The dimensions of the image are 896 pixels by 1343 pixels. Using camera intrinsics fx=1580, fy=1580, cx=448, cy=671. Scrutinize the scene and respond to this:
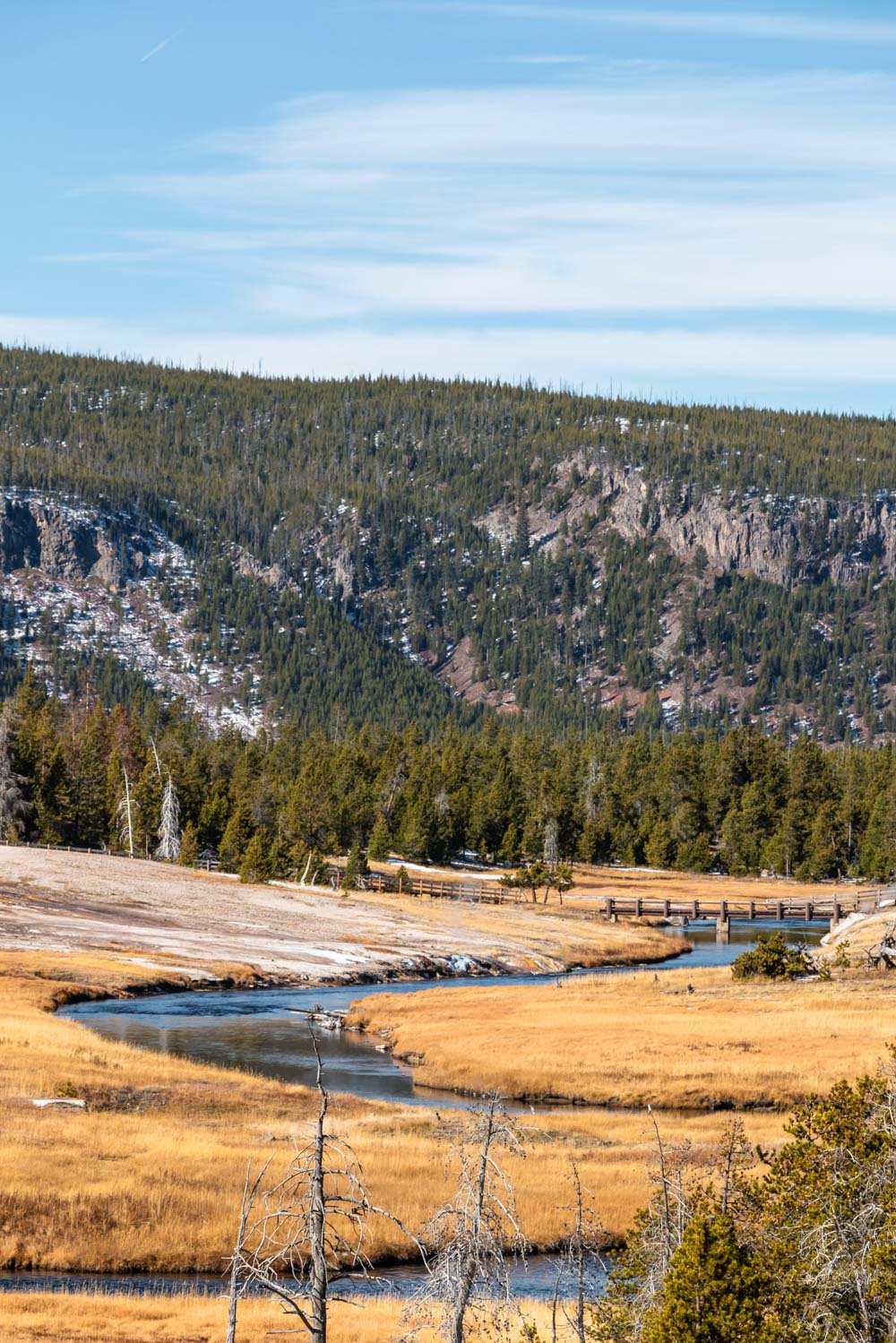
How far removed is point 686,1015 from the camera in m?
64.2

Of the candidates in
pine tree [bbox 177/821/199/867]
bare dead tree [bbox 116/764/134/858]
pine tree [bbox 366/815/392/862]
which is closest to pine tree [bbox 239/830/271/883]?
pine tree [bbox 177/821/199/867]

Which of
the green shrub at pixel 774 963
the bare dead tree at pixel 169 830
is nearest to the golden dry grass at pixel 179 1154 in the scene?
the green shrub at pixel 774 963

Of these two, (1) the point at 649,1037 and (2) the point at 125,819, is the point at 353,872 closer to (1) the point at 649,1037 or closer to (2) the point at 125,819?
(2) the point at 125,819

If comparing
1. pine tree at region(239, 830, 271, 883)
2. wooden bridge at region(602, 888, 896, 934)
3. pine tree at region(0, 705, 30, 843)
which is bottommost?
wooden bridge at region(602, 888, 896, 934)

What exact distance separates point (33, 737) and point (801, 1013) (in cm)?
8995

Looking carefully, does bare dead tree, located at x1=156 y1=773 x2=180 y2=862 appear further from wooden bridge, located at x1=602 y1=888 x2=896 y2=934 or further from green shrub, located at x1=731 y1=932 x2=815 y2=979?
green shrub, located at x1=731 y1=932 x2=815 y2=979

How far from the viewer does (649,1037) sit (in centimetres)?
5931

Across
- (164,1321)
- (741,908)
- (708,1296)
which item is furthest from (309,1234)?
(741,908)

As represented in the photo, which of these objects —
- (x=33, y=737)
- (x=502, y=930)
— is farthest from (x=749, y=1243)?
(x=33, y=737)

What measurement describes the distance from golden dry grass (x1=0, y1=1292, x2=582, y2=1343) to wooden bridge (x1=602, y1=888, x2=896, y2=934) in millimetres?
90226

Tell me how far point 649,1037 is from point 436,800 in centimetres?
10106

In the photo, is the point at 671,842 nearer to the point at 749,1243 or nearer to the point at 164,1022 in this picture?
the point at 164,1022

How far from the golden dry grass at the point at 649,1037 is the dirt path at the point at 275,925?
15.2 m

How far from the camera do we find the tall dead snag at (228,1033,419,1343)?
16016 millimetres
